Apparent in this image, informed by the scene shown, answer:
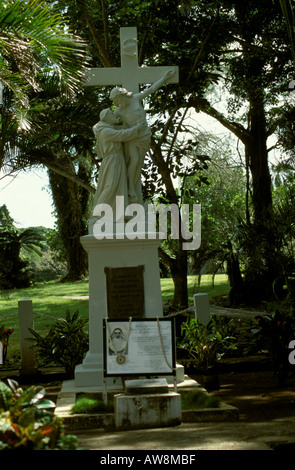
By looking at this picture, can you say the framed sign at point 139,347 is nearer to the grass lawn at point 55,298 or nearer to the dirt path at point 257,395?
the dirt path at point 257,395

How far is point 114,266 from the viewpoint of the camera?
24.1 ft

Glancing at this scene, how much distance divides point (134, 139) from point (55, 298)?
1258cm

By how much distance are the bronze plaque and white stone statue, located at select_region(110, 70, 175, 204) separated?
1028 millimetres

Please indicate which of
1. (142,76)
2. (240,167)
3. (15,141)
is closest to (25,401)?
(142,76)

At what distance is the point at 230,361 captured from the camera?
32.2ft

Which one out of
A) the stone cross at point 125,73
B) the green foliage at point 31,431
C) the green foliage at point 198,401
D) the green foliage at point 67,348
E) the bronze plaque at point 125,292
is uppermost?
the stone cross at point 125,73

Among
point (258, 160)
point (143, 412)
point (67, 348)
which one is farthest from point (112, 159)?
point (258, 160)

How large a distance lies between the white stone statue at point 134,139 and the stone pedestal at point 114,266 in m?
0.73

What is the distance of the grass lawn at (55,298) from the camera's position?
16672 mm

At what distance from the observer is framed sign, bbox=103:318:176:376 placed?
19.5ft

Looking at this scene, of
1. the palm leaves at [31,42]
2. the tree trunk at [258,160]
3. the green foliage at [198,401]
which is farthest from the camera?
the tree trunk at [258,160]

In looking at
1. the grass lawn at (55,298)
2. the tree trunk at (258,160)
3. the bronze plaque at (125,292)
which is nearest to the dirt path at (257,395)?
the bronze plaque at (125,292)
